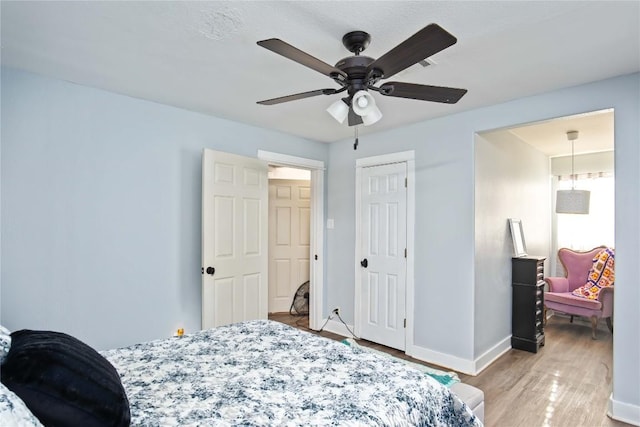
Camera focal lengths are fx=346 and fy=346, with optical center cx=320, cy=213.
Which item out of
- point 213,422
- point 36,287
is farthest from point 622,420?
point 36,287

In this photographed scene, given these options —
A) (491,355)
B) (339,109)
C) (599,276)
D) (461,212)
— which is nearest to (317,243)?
(461,212)

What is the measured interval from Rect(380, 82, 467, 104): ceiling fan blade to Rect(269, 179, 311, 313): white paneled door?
3665 mm

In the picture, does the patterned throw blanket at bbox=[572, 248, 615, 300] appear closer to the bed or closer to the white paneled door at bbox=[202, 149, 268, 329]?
the bed

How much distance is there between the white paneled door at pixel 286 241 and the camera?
17.4ft

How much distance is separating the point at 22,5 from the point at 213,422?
2.07 metres

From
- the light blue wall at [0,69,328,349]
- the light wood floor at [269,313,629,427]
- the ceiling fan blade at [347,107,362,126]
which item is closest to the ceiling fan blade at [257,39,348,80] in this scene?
the ceiling fan blade at [347,107,362,126]

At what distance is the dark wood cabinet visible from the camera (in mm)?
3723

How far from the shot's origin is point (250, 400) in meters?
1.32

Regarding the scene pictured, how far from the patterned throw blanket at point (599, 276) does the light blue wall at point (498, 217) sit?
2.15 feet

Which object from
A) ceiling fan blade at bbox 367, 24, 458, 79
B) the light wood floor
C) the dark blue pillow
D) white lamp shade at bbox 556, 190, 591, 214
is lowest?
the light wood floor

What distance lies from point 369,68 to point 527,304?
11.1 feet

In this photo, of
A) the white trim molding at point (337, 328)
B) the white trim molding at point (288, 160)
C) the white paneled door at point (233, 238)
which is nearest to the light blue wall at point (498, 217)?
the white trim molding at point (337, 328)

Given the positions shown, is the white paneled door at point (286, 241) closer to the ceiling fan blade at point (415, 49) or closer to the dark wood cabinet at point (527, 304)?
the dark wood cabinet at point (527, 304)

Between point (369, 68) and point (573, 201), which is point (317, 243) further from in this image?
point (573, 201)
